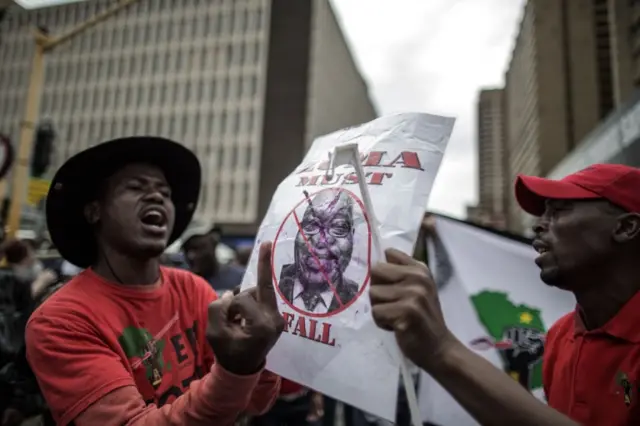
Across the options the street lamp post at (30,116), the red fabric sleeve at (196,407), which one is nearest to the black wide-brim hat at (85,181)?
the red fabric sleeve at (196,407)

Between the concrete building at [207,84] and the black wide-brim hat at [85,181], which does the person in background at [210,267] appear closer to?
the black wide-brim hat at [85,181]

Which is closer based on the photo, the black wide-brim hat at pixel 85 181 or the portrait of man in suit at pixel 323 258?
the portrait of man in suit at pixel 323 258

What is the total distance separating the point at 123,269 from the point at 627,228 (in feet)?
5.84

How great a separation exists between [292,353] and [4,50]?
2191 inches

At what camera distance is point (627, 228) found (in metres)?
1.65

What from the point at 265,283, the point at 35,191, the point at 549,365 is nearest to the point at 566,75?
the point at 35,191

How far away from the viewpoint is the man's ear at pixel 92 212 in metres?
2.07

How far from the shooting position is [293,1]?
4297 cm

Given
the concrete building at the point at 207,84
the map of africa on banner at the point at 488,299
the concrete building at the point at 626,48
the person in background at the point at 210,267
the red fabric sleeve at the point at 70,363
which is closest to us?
the red fabric sleeve at the point at 70,363

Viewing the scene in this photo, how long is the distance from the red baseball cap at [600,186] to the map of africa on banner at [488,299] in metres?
1.63

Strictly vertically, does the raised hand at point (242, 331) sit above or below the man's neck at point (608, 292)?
below

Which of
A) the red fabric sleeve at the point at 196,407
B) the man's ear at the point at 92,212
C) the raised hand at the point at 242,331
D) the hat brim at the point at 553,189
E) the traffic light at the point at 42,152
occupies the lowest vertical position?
the red fabric sleeve at the point at 196,407

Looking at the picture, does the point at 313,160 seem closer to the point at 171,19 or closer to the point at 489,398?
the point at 489,398

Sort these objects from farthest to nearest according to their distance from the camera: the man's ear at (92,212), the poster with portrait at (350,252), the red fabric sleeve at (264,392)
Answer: the man's ear at (92,212), the red fabric sleeve at (264,392), the poster with portrait at (350,252)
